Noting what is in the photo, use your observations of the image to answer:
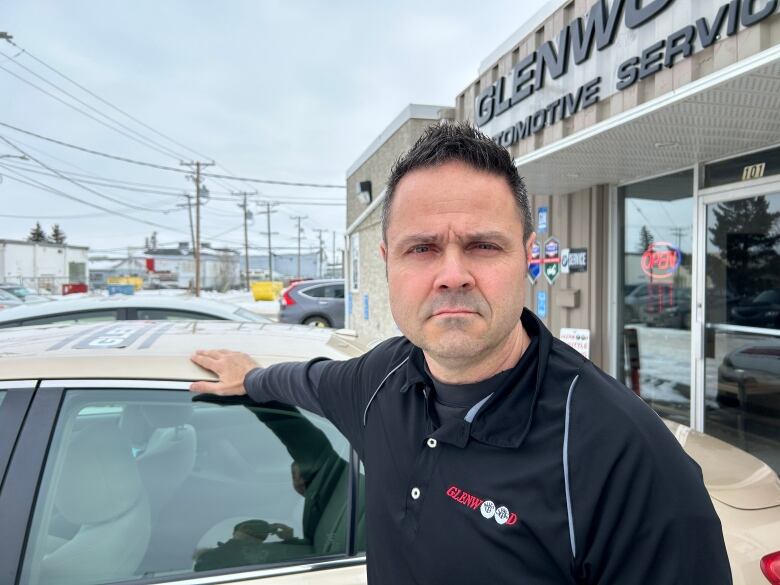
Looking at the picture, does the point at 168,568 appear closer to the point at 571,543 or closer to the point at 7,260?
the point at 571,543

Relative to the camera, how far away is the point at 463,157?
1253 millimetres

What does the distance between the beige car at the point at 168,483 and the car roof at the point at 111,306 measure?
3.41 meters

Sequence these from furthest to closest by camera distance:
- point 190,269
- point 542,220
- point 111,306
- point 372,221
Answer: point 190,269 < point 372,221 < point 542,220 < point 111,306

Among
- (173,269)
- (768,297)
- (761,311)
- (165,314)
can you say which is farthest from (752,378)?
(173,269)

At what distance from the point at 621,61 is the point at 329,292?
12320 mm

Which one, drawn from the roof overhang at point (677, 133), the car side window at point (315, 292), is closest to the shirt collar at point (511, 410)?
the roof overhang at point (677, 133)

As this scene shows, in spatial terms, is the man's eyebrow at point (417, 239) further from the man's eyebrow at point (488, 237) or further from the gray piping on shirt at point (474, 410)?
the gray piping on shirt at point (474, 410)

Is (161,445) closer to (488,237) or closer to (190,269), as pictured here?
(488,237)

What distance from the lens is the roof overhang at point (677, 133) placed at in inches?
118

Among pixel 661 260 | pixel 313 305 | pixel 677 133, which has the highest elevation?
pixel 677 133

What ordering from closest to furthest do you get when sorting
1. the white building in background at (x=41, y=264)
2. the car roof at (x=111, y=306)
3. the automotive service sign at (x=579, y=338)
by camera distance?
the car roof at (x=111, y=306) < the automotive service sign at (x=579, y=338) < the white building in background at (x=41, y=264)

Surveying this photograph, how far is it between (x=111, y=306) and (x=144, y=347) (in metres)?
3.77

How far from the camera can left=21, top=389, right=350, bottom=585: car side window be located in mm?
1519

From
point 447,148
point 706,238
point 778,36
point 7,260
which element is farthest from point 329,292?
point 7,260
